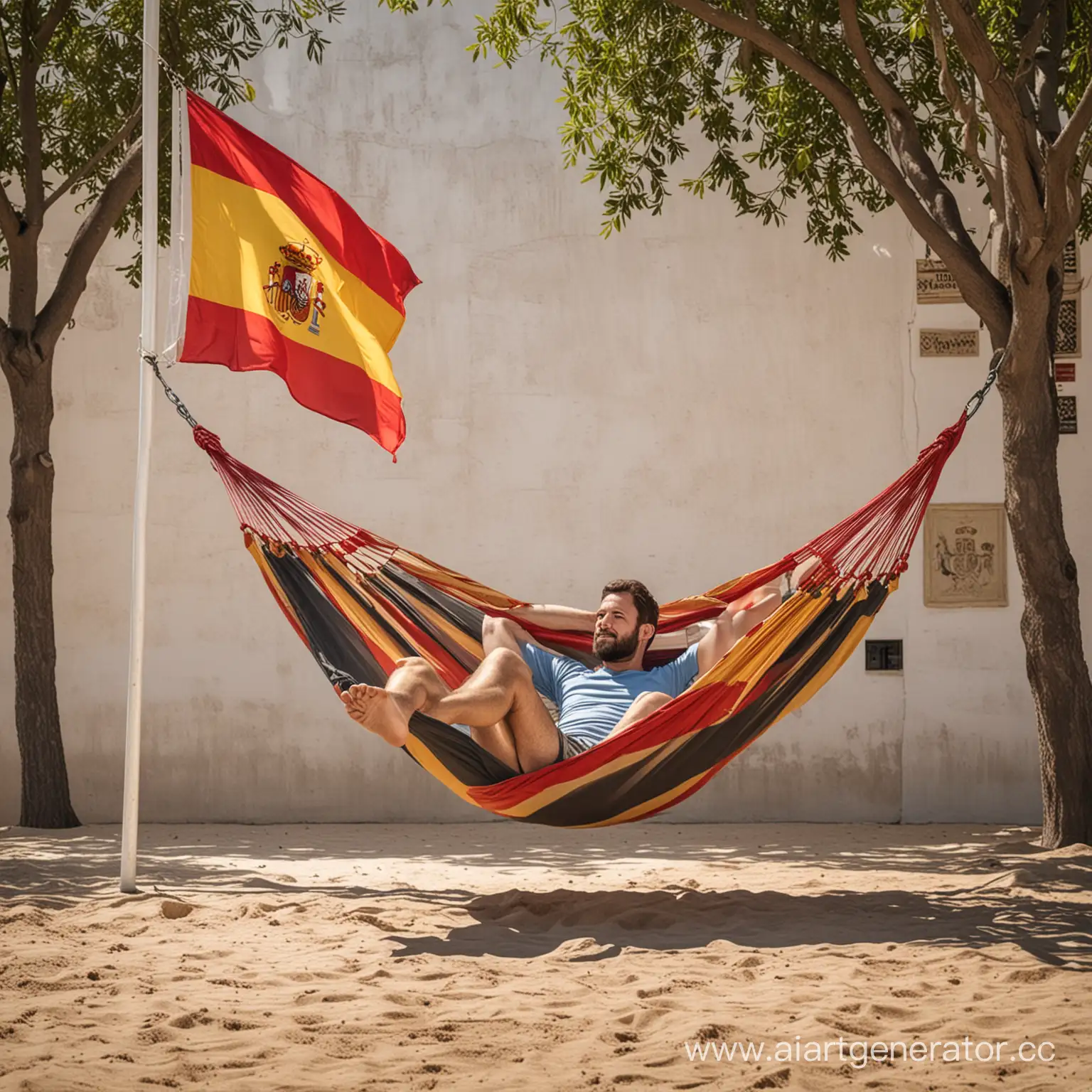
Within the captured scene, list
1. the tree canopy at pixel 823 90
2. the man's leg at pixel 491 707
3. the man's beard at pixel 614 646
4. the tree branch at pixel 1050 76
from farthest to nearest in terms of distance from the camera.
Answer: the tree branch at pixel 1050 76, the tree canopy at pixel 823 90, the man's beard at pixel 614 646, the man's leg at pixel 491 707

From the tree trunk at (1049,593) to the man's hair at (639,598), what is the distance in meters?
1.20

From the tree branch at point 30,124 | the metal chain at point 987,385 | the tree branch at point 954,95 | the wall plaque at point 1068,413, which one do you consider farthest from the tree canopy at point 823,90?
the tree branch at point 30,124

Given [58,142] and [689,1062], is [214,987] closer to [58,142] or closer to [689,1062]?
[689,1062]

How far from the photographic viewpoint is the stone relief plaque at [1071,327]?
16.9 feet

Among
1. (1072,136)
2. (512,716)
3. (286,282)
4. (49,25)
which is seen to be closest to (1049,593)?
(1072,136)

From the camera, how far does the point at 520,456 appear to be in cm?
520

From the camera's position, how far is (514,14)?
404cm

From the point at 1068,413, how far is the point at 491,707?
325cm

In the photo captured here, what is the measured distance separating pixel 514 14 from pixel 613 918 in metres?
2.70

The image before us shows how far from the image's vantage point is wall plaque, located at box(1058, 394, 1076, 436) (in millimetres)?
5137

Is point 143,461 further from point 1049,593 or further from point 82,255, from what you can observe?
point 1049,593

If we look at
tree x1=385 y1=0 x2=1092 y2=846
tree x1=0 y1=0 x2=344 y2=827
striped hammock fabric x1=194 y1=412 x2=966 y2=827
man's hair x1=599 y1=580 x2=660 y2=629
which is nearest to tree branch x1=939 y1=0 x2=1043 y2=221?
tree x1=385 y1=0 x2=1092 y2=846

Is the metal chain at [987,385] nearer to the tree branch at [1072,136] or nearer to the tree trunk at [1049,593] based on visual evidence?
the tree trunk at [1049,593]

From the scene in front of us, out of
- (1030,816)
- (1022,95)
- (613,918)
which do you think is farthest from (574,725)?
(1030,816)
